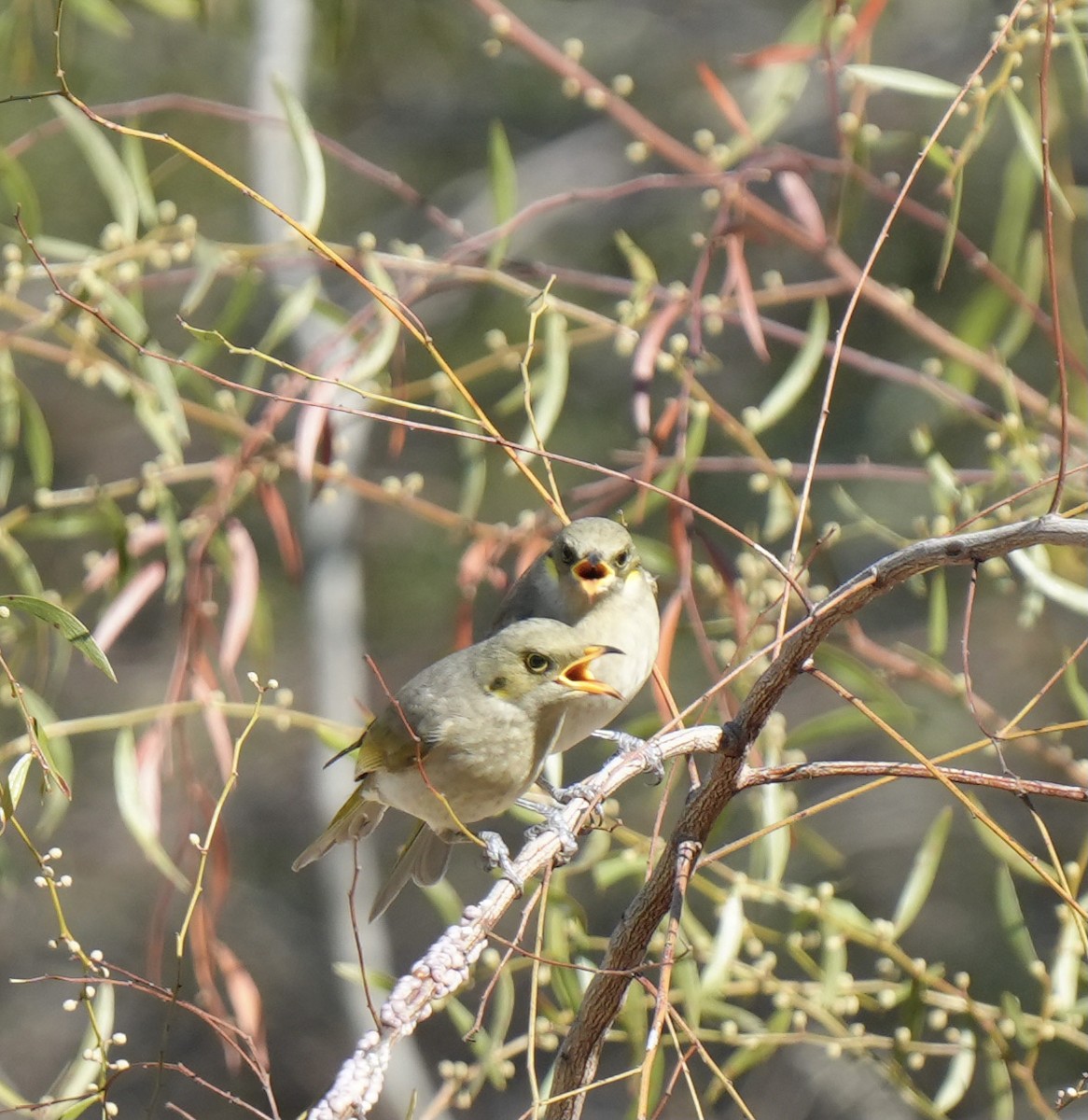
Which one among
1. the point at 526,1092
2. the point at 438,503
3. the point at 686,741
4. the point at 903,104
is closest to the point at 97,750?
the point at 438,503

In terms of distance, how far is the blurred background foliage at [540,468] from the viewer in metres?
2.65

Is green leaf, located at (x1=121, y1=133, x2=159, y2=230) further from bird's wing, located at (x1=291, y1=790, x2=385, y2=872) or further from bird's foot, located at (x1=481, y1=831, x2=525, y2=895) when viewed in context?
bird's foot, located at (x1=481, y1=831, x2=525, y2=895)

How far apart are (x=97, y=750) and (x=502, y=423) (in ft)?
9.56

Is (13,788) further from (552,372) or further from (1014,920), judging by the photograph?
(1014,920)

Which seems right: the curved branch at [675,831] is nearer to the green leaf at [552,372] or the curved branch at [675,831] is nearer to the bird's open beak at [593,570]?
the bird's open beak at [593,570]

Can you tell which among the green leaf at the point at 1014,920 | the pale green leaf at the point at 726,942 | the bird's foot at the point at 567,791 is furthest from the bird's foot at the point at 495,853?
the green leaf at the point at 1014,920

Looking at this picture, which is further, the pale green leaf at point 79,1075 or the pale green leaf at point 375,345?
the pale green leaf at point 375,345

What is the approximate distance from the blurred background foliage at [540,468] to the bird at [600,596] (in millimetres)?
95

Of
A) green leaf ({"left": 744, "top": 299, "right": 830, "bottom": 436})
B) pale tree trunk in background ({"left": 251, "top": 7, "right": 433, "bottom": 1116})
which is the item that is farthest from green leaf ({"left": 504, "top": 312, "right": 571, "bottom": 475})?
pale tree trunk in background ({"left": 251, "top": 7, "right": 433, "bottom": 1116})

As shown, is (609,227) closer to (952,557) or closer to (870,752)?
(870,752)

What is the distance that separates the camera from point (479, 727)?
2.23 meters

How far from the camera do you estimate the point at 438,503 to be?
7.07 meters

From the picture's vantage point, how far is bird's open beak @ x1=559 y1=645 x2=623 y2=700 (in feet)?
7.35

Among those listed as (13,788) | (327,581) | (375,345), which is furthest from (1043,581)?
(327,581)
